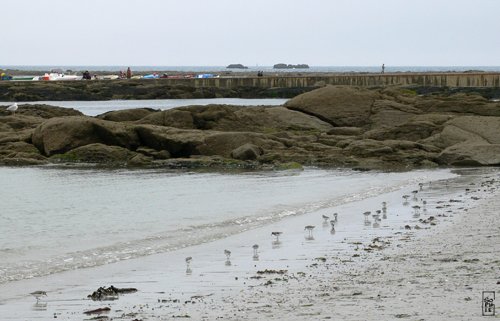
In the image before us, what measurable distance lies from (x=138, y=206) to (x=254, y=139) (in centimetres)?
1047

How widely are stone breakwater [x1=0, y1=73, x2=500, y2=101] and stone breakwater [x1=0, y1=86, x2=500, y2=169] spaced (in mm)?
40225

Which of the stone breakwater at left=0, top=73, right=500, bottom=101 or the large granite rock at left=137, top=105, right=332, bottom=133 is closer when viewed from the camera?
the large granite rock at left=137, top=105, right=332, bottom=133

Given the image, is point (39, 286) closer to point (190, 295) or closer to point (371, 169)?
point (190, 295)

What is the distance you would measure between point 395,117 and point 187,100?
44.6 metres

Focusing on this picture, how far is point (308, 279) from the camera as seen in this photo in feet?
36.6

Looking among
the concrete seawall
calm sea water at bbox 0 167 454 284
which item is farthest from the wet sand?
the concrete seawall

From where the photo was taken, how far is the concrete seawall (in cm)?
7119

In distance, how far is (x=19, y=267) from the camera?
523 inches

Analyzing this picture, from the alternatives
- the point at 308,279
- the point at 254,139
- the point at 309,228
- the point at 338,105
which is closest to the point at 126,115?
the point at 254,139

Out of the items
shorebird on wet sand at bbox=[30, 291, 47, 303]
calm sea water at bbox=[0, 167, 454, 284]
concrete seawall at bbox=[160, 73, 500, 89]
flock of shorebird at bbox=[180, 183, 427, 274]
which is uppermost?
concrete seawall at bbox=[160, 73, 500, 89]

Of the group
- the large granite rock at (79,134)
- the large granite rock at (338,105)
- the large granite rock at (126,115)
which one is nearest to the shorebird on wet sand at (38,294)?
the large granite rock at (79,134)

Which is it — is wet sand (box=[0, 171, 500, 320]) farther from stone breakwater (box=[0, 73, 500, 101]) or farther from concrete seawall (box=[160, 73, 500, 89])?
stone breakwater (box=[0, 73, 500, 101])

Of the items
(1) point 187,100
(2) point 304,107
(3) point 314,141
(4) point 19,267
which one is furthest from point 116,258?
(1) point 187,100

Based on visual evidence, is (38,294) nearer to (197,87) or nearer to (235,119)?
(235,119)
